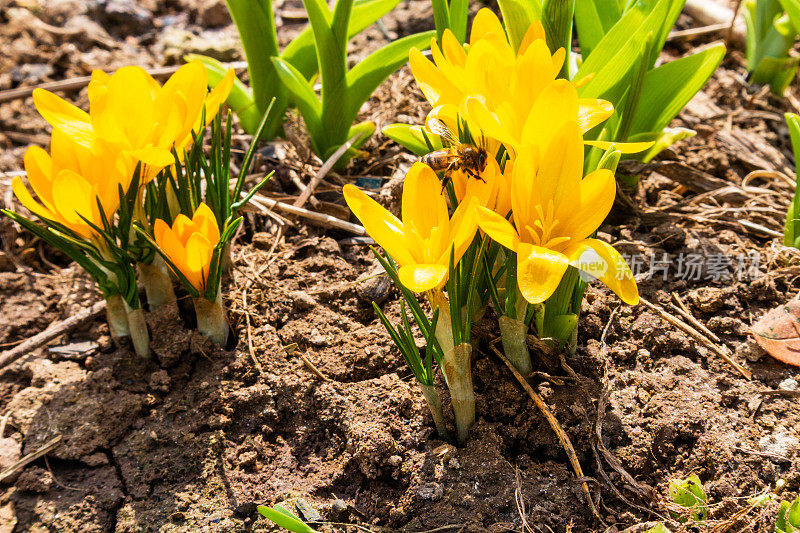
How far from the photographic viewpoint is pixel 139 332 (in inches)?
71.7

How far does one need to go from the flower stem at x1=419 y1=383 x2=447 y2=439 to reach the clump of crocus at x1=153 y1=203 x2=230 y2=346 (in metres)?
0.58

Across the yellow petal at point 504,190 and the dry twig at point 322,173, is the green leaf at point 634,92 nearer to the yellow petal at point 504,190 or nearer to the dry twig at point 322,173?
the yellow petal at point 504,190

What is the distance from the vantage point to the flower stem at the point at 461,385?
1450 millimetres

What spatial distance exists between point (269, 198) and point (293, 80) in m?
0.38

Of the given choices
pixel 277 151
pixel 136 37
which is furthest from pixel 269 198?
pixel 136 37

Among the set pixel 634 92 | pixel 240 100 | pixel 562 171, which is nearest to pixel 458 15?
pixel 634 92

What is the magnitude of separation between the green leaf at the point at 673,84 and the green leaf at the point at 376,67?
63 centimetres

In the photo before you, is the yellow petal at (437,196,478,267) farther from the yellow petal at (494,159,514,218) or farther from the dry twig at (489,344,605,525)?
the dry twig at (489,344,605,525)

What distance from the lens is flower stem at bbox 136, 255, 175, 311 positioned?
185 centimetres

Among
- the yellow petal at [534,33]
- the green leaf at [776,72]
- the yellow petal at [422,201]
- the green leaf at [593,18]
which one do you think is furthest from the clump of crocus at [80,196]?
the green leaf at [776,72]

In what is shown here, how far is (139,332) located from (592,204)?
117 cm

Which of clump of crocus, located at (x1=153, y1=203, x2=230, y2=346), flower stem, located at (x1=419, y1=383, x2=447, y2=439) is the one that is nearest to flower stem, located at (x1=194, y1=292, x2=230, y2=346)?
clump of crocus, located at (x1=153, y1=203, x2=230, y2=346)

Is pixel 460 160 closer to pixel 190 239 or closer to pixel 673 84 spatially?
pixel 190 239

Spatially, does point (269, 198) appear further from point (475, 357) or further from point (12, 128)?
point (12, 128)
